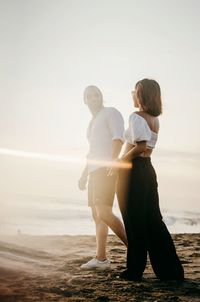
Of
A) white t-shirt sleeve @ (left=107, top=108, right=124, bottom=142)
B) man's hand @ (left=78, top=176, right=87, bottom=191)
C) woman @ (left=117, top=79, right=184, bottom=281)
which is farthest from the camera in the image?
man's hand @ (left=78, top=176, right=87, bottom=191)

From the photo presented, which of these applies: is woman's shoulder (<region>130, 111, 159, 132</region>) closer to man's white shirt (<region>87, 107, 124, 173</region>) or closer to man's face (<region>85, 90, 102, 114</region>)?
man's white shirt (<region>87, 107, 124, 173</region>)

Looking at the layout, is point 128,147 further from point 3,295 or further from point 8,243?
point 8,243

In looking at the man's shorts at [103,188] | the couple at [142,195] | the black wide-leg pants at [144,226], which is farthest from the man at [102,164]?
the black wide-leg pants at [144,226]

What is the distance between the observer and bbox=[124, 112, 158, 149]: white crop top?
179 inches

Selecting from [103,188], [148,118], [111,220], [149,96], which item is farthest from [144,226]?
[149,96]

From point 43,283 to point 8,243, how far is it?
3.03 metres

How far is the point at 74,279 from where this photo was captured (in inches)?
184

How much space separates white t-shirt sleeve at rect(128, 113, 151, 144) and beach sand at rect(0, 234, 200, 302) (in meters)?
1.42

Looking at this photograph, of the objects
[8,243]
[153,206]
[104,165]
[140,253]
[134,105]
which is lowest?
[8,243]

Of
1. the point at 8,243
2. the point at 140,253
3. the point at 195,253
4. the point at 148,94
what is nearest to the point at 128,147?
the point at 148,94

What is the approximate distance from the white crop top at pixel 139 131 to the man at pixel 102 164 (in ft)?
2.16

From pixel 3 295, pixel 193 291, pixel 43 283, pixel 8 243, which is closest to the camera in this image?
pixel 3 295

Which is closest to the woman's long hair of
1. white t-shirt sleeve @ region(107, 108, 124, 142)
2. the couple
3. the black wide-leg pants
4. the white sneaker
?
the couple

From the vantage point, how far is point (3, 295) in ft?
12.2
